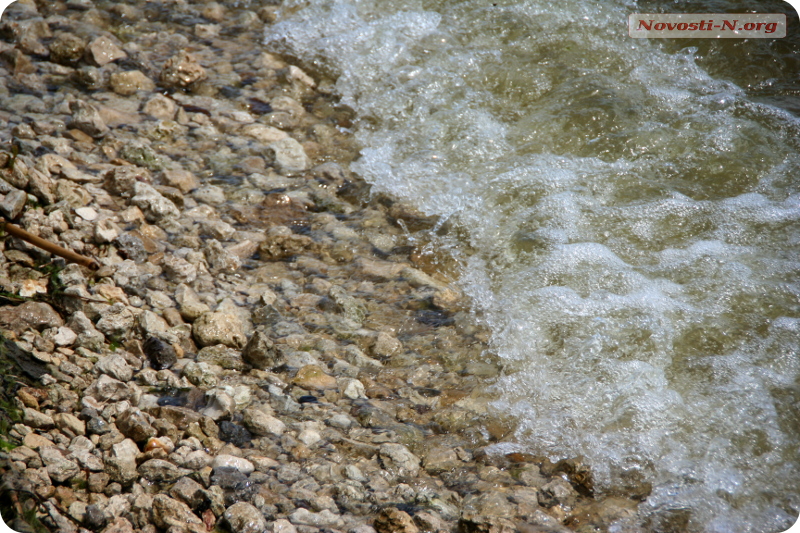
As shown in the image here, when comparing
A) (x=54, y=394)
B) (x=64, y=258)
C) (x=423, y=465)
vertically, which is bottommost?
(x=423, y=465)

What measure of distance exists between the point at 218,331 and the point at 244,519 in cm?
88

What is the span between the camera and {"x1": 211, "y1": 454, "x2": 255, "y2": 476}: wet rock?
2.02 metres

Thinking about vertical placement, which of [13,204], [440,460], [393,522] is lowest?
[440,460]

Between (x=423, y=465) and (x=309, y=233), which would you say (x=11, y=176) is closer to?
(x=309, y=233)

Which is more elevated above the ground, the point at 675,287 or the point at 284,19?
→ the point at 284,19

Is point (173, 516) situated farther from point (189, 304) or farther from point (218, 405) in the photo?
point (189, 304)

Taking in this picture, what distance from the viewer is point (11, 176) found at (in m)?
2.64

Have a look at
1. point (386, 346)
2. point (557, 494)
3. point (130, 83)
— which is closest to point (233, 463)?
point (386, 346)

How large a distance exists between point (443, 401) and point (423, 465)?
0.33m

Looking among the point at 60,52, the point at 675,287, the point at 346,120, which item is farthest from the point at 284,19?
the point at 675,287

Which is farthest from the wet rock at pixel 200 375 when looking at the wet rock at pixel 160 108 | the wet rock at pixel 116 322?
the wet rock at pixel 160 108

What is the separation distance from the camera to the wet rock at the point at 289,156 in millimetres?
3584

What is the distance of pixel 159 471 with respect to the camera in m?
→ 1.93

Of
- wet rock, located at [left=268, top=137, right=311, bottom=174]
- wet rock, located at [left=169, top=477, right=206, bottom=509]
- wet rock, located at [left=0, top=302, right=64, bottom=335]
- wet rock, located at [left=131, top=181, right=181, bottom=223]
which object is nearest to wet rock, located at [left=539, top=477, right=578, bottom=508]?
wet rock, located at [left=169, top=477, right=206, bottom=509]
